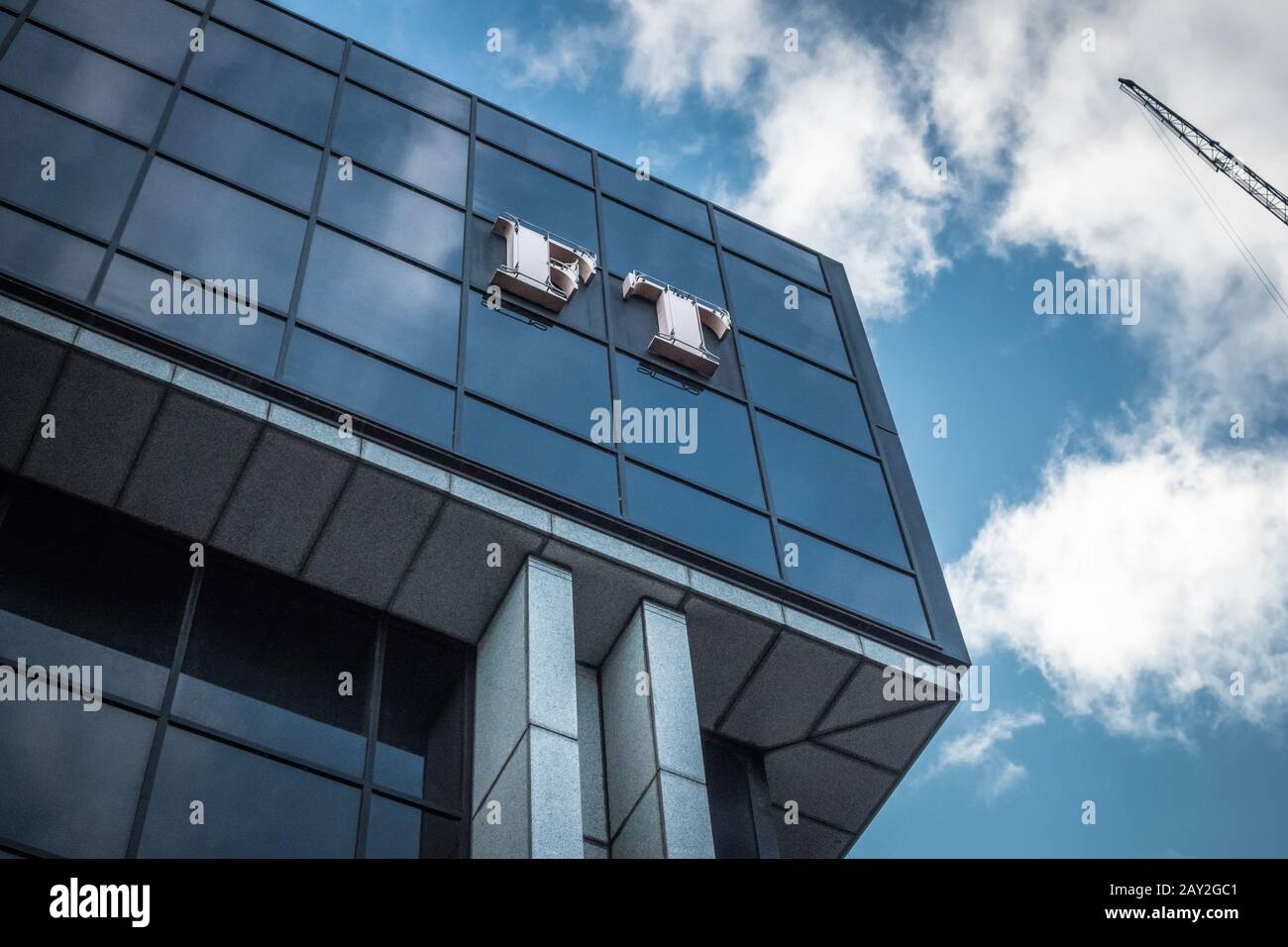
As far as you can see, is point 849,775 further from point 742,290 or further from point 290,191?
point 290,191

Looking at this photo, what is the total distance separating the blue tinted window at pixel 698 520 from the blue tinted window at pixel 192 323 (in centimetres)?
485

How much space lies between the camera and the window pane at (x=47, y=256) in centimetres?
1677

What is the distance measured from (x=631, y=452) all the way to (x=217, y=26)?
32.1 feet

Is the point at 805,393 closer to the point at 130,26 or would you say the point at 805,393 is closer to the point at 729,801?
the point at 729,801

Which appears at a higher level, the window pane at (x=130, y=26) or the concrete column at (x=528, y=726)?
the window pane at (x=130, y=26)

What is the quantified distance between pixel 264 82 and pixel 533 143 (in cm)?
493

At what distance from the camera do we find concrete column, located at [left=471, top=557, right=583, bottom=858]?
14383mm

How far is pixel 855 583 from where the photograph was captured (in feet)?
65.1

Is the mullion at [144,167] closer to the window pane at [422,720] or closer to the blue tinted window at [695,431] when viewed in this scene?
the window pane at [422,720]

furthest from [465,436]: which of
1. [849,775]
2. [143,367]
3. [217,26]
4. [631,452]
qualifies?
[217,26]

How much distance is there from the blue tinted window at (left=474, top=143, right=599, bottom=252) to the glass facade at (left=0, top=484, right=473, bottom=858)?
7.83 metres

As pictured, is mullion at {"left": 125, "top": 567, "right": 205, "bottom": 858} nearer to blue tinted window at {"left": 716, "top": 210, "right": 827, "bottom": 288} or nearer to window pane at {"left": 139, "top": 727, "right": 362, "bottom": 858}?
window pane at {"left": 139, "top": 727, "right": 362, "bottom": 858}

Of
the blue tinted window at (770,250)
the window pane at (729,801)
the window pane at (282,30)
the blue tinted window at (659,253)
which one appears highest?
the window pane at (282,30)

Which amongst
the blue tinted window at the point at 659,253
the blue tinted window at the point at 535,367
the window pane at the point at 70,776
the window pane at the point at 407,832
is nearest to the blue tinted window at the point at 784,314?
the blue tinted window at the point at 659,253
